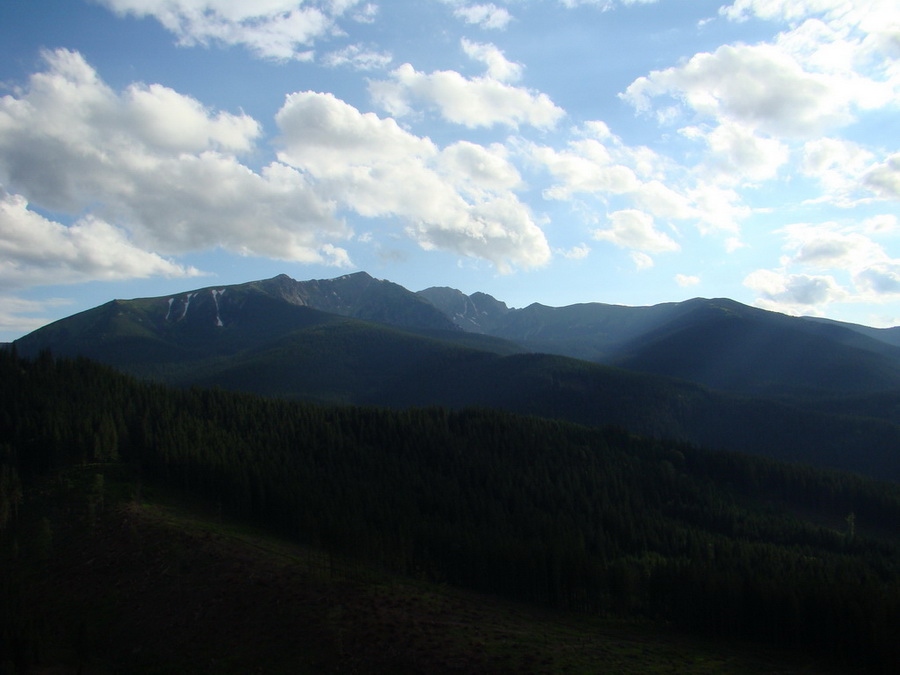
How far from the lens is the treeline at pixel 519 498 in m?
76.3

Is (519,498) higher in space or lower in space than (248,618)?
lower

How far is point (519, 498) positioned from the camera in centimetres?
13162

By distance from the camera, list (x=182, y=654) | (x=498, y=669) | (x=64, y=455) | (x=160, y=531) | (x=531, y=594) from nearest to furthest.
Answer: (x=498, y=669)
(x=182, y=654)
(x=160, y=531)
(x=531, y=594)
(x=64, y=455)

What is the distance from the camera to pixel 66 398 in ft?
354

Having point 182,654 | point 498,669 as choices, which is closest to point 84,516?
point 182,654

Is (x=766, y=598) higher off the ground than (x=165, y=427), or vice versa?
(x=165, y=427)

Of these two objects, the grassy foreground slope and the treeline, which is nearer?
the grassy foreground slope

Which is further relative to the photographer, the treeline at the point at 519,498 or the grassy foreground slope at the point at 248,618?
the treeline at the point at 519,498

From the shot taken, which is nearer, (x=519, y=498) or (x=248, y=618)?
(x=248, y=618)

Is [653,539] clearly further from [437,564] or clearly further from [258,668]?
[258,668]

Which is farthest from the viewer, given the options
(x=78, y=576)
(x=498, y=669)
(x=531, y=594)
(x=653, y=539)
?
(x=653, y=539)

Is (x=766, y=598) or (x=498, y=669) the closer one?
(x=498, y=669)

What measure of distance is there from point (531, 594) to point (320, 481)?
161 feet

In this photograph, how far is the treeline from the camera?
250ft
